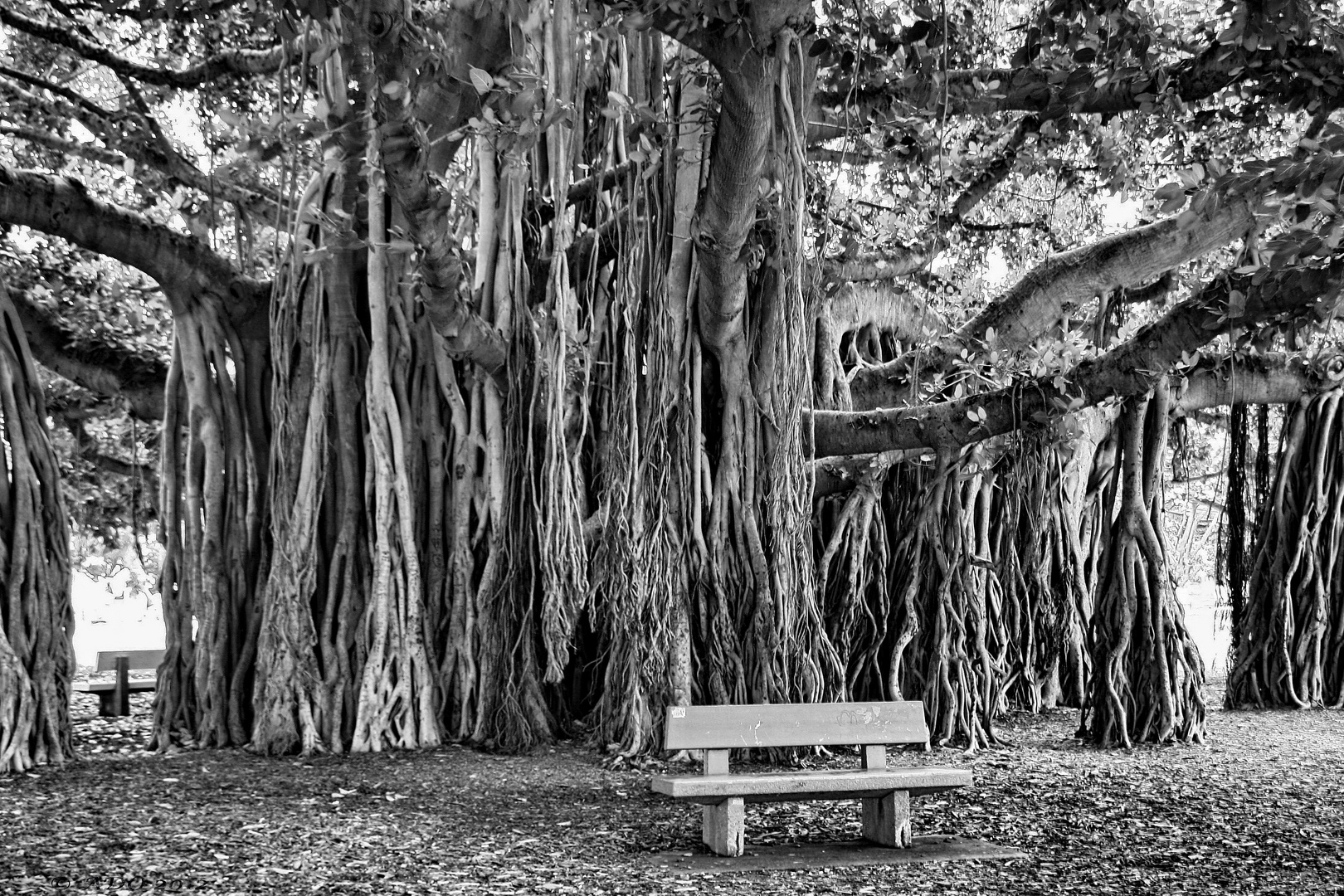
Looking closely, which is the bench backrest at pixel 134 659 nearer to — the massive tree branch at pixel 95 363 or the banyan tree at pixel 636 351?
the banyan tree at pixel 636 351

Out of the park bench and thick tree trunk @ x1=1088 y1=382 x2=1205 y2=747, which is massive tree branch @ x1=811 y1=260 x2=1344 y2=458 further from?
the park bench

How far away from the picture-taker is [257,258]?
25.0ft

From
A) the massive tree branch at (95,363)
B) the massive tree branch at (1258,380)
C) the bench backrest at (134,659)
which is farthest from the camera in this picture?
the bench backrest at (134,659)

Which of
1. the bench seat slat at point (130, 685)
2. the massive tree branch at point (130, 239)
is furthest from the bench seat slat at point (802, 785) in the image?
the bench seat slat at point (130, 685)

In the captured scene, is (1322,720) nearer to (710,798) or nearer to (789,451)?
(789,451)

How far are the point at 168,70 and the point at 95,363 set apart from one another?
1512 mm

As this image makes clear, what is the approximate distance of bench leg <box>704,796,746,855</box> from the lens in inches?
140

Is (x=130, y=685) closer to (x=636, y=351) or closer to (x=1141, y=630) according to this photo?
(x=636, y=351)

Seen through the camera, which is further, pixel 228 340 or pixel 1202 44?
pixel 228 340

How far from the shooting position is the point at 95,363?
641cm

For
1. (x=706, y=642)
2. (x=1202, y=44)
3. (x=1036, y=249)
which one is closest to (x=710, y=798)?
(x=706, y=642)

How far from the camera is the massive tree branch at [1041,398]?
5109mm

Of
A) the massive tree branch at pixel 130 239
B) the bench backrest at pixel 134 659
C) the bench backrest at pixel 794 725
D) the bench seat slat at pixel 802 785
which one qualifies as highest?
the massive tree branch at pixel 130 239

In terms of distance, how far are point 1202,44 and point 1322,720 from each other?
167 inches
